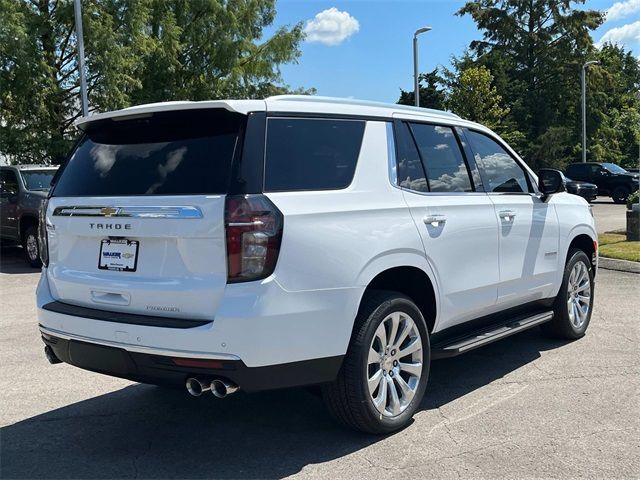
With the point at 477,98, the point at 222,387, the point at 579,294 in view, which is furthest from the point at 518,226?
the point at 477,98

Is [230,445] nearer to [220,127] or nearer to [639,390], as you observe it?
[220,127]

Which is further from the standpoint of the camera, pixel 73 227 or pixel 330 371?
pixel 73 227

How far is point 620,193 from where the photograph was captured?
27.4m

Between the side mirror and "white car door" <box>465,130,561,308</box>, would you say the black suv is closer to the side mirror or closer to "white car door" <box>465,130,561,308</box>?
the side mirror

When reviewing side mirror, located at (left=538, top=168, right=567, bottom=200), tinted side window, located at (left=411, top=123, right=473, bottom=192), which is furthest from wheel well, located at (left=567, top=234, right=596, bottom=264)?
tinted side window, located at (left=411, top=123, right=473, bottom=192)

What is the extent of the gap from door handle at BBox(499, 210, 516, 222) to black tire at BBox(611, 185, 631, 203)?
2474 cm

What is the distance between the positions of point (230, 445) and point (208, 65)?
74.5ft

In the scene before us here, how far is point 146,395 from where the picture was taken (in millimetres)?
4773

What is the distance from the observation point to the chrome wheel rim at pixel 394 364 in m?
3.82

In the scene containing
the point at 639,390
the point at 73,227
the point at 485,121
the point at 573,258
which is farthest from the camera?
the point at 485,121

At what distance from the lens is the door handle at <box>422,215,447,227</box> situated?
4160 millimetres

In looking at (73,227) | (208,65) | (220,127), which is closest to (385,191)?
(220,127)

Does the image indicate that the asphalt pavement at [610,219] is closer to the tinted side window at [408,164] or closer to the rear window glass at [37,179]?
the rear window glass at [37,179]

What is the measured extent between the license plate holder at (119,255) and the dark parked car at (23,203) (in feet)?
30.8
